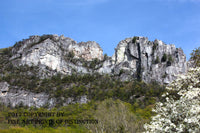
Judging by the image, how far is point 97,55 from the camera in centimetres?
16100

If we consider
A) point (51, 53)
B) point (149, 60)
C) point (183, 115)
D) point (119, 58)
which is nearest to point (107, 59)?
point (119, 58)

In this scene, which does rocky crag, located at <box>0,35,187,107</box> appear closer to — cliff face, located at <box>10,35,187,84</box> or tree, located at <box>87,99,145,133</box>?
cliff face, located at <box>10,35,187,84</box>

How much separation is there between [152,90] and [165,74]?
34.4 m

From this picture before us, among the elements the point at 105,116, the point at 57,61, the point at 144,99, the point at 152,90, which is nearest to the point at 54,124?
the point at 105,116

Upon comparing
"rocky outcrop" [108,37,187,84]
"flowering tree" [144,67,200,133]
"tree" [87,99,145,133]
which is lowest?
"tree" [87,99,145,133]

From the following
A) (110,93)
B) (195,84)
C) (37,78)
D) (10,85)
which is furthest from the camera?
(37,78)

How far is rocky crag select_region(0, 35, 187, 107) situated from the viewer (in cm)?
12450

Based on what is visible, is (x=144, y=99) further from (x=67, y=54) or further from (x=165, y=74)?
(x=67, y=54)

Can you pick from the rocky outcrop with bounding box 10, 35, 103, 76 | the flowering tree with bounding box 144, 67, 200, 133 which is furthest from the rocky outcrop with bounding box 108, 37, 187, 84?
the flowering tree with bounding box 144, 67, 200, 133

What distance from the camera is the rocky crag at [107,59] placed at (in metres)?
124

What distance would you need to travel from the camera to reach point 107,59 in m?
152

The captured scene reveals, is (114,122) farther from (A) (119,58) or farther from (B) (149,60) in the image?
(A) (119,58)

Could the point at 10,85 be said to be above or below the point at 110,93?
above

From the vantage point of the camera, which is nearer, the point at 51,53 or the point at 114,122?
the point at 114,122
